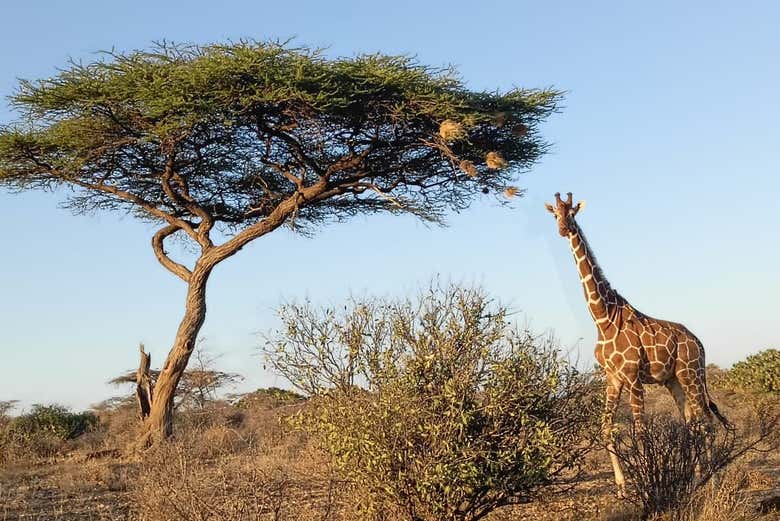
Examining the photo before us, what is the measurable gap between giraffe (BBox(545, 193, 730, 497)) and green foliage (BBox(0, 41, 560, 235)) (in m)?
4.07

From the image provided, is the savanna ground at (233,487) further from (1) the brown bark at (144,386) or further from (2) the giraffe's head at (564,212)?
(2) the giraffe's head at (564,212)

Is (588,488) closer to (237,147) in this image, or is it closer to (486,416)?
(486,416)

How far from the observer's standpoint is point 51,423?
64.3 feet

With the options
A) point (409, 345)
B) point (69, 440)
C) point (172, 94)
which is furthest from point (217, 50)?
point (69, 440)

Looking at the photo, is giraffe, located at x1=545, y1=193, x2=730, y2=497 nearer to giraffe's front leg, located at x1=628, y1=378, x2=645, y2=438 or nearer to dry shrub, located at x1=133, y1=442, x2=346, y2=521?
giraffe's front leg, located at x1=628, y1=378, x2=645, y2=438

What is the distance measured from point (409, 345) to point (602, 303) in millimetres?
4368

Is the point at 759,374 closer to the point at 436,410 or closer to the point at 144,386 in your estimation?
the point at 144,386

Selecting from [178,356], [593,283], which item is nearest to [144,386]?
[178,356]

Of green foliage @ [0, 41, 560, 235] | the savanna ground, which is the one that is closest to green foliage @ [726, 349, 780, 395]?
the savanna ground

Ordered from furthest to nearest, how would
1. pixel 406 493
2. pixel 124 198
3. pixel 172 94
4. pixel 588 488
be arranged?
pixel 124 198 → pixel 172 94 → pixel 588 488 → pixel 406 493

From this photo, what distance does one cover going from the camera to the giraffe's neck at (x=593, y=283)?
1051cm

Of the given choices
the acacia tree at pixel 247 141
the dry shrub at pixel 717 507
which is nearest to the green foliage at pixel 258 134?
the acacia tree at pixel 247 141

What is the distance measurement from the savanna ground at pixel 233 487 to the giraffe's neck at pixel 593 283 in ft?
6.50

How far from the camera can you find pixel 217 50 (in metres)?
13.7
